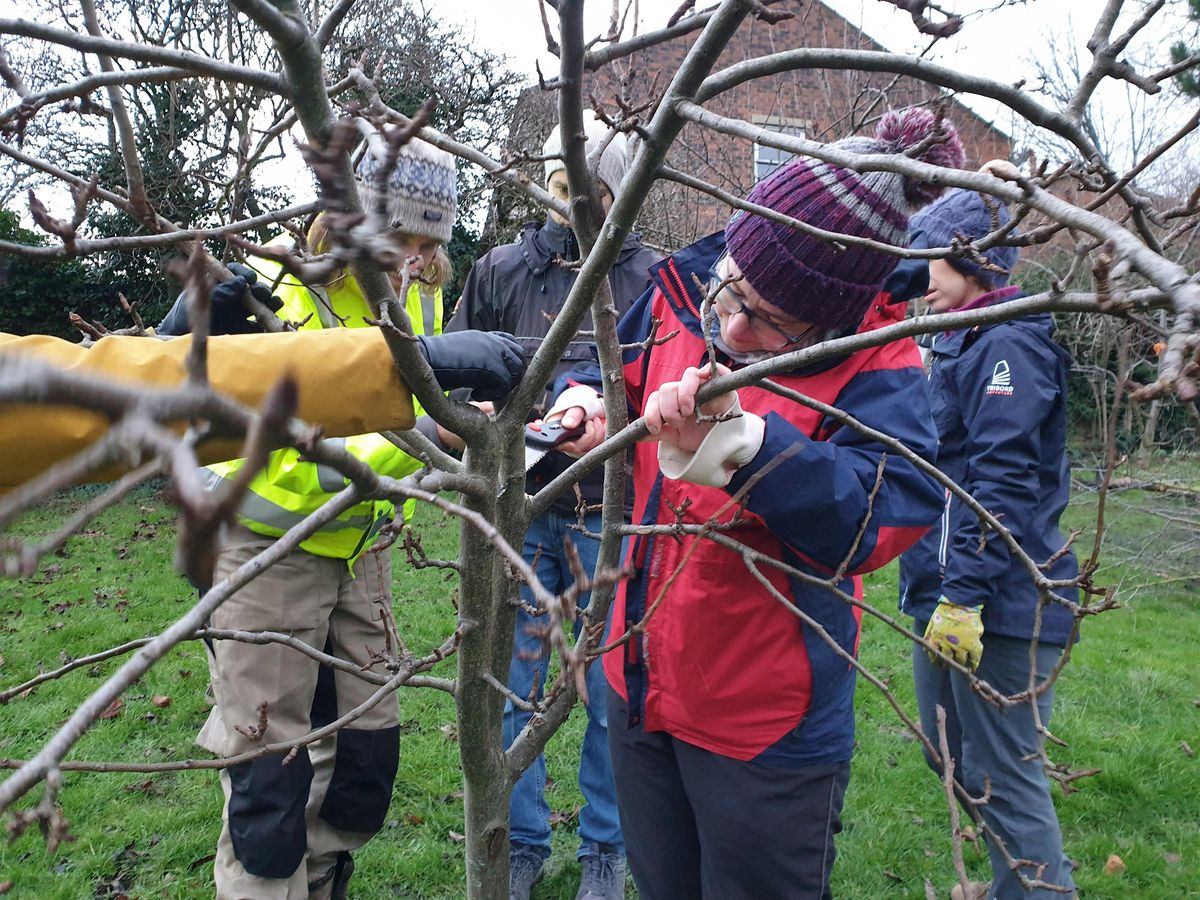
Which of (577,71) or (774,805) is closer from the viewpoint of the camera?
(577,71)

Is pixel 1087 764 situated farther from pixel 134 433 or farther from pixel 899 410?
pixel 134 433

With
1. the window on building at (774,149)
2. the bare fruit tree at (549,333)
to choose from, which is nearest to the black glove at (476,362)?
the bare fruit tree at (549,333)

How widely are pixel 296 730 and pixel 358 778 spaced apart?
32 centimetres

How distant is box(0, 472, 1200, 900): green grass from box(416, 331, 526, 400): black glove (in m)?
0.82

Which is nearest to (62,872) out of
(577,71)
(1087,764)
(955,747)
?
(955,747)

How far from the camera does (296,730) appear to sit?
7.97 ft

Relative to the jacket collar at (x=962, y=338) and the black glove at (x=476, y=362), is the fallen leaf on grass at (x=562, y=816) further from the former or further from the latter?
the black glove at (x=476, y=362)

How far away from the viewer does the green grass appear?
320 cm

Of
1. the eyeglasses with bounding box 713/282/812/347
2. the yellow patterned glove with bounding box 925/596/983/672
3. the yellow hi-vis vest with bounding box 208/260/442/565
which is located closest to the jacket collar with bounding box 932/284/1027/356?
the yellow patterned glove with bounding box 925/596/983/672

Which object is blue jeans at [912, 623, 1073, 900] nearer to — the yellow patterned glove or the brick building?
the yellow patterned glove

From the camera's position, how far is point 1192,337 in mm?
611

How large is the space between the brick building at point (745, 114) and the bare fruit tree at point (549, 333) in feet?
13.9

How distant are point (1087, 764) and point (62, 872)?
14.9ft

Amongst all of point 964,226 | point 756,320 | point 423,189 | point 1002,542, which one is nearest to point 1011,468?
point 1002,542
